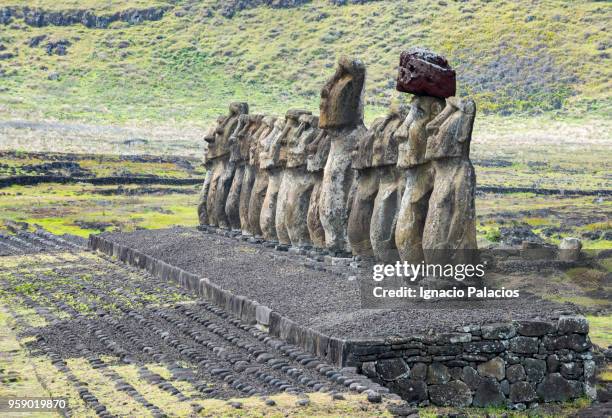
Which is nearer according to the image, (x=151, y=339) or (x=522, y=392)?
→ (x=522, y=392)

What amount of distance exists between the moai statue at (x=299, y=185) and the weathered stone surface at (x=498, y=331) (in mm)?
7814

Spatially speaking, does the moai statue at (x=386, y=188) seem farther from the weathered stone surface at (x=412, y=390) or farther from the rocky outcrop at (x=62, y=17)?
the rocky outcrop at (x=62, y=17)

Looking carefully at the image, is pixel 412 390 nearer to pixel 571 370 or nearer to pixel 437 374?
pixel 437 374

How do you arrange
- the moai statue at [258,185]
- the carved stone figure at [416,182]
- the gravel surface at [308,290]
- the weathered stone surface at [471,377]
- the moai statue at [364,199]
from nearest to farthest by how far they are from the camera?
the weathered stone surface at [471,377] < the gravel surface at [308,290] < the carved stone figure at [416,182] < the moai statue at [364,199] < the moai statue at [258,185]

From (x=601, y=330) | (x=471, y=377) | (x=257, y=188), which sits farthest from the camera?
(x=257, y=188)

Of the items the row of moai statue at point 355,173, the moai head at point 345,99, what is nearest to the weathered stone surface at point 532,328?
the row of moai statue at point 355,173

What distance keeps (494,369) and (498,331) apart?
393mm

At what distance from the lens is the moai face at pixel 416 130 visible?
640 inches

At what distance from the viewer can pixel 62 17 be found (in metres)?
114

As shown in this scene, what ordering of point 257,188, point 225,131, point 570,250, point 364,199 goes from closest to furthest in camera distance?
point 364,199, point 257,188, point 570,250, point 225,131

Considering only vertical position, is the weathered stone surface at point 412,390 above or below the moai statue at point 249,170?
below

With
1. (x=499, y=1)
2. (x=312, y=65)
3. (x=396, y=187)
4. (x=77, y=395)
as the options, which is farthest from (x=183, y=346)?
(x=499, y=1)

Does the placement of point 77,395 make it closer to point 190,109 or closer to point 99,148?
point 99,148

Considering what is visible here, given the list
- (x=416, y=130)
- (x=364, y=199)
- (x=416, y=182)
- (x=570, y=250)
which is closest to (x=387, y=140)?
(x=364, y=199)
